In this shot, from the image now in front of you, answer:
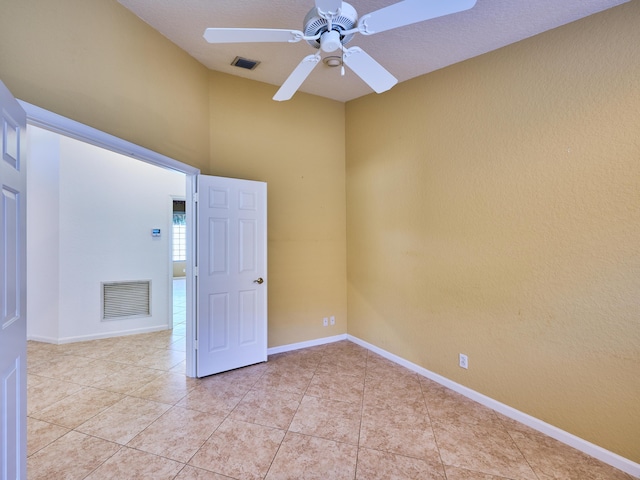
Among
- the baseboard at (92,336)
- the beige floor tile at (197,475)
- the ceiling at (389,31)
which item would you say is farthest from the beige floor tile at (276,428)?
the ceiling at (389,31)

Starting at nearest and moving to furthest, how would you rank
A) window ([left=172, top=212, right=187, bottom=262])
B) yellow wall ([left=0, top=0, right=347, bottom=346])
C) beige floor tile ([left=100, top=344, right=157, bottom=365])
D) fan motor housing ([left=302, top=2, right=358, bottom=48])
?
fan motor housing ([left=302, top=2, right=358, bottom=48])
yellow wall ([left=0, top=0, right=347, bottom=346])
beige floor tile ([left=100, top=344, right=157, bottom=365])
window ([left=172, top=212, right=187, bottom=262])

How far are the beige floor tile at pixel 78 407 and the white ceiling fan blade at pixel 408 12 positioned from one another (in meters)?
3.43

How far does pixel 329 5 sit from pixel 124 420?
316 centimetres

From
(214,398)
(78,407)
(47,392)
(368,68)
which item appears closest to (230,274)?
(214,398)

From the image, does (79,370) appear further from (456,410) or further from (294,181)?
(456,410)

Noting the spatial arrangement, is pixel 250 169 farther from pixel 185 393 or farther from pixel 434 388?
pixel 434 388

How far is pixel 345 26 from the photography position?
1.57m

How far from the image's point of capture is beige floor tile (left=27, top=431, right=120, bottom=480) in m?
1.84

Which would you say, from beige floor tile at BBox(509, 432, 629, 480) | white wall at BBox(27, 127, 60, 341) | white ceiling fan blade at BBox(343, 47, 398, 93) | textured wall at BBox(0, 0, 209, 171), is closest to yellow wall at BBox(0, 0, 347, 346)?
textured wall at BBox(0, 0, 209, 171)

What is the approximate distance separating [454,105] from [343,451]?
305 centimetres

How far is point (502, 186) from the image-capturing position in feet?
8.18

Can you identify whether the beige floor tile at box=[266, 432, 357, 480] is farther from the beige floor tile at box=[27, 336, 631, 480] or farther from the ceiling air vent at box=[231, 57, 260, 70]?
the ceiling air vent at box=[231, 57, 260, 70]

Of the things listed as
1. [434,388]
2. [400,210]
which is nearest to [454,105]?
[400,210]

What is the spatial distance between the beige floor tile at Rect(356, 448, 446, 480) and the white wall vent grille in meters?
4.00
